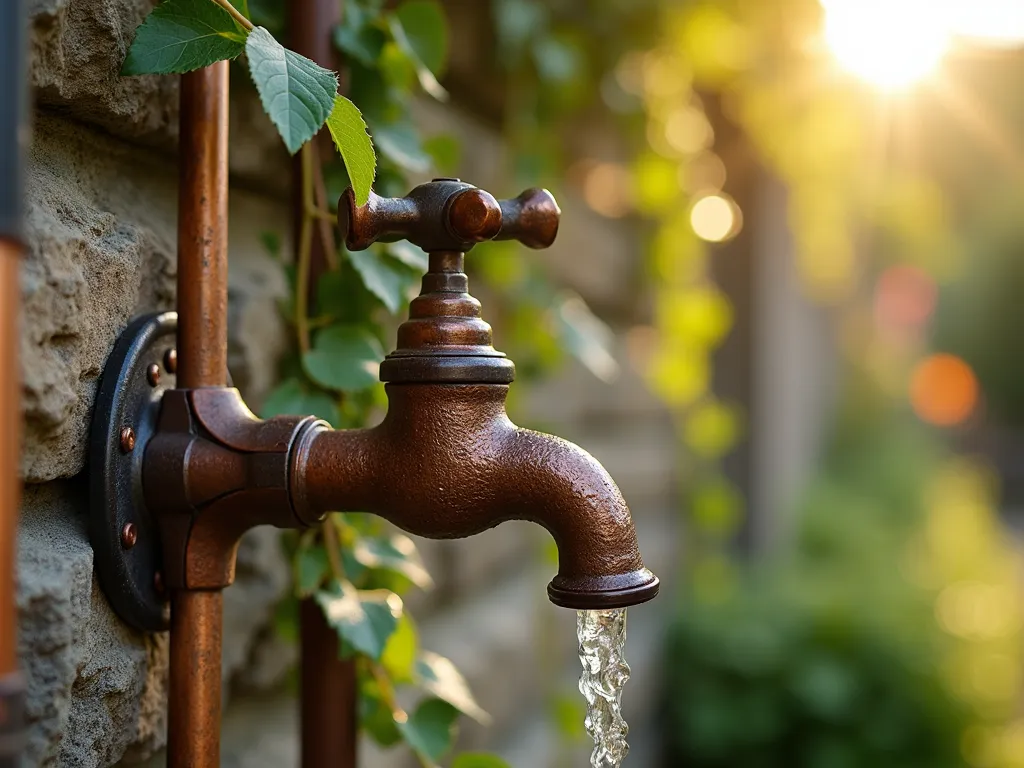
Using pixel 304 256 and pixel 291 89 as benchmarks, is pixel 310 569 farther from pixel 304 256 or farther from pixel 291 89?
pixel 291 89

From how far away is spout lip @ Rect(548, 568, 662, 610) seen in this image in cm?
53

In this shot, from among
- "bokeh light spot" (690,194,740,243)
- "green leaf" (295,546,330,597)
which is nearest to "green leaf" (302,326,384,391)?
"green leaf" (295,546,330,597)

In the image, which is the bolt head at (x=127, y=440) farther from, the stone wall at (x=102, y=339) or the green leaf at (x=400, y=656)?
the green leaf at (x=400, y=656)

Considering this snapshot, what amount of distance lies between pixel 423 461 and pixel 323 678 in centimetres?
25

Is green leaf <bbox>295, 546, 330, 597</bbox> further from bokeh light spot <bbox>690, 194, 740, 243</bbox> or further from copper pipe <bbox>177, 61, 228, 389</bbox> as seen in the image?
bokeh light spot <bbox>690, 194, 740, 243</bbox>

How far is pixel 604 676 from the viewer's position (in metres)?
0.57

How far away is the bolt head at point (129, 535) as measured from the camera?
1.81ft

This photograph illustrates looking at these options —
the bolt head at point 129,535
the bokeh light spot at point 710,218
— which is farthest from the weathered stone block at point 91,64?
the bokeh light spot at point 710,218

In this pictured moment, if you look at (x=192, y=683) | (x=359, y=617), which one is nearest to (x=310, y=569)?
(x=359, y=617)

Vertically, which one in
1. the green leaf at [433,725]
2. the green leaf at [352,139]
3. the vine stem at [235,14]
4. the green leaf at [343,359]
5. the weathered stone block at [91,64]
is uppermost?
the vine stem at [235,14]

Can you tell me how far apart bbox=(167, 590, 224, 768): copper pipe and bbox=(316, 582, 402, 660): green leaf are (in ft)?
0.40

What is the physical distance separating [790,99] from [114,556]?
2073 mm

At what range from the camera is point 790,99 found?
2311mm

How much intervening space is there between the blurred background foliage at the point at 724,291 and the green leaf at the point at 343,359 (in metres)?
0.03
